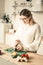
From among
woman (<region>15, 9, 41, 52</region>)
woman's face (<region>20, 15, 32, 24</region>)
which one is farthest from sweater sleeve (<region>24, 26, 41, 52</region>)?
woman's face (<region>20, 15, 32, 24</region>)

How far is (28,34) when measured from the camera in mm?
2369

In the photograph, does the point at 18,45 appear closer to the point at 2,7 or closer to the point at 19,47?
the point at 19,47

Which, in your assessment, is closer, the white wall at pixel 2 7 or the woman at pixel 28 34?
the woman at pixel 28 34

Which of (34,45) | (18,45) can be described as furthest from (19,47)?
(34,45)

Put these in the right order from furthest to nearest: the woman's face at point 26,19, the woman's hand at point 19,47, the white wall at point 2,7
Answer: the white wall at point 2,7 < the woman's face at point 26,19 < the woman's hand at point 19,47

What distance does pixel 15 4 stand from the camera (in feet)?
15.5

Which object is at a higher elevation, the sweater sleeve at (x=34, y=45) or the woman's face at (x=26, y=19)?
the woman's face at (x=26, y=19)

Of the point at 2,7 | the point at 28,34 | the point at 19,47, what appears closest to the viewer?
the point at 19,47

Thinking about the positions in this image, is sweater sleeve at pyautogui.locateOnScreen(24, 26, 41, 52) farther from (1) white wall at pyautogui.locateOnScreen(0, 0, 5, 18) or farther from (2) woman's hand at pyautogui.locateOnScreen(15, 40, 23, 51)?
(1) white wall at pyautogui.locateOnScreen(0, 0, 5, 18)

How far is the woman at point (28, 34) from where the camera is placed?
2230mm

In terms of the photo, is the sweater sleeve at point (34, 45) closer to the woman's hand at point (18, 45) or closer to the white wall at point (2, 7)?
the woman's hand at point (18, 45)

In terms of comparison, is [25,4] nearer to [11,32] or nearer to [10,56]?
[11,32]

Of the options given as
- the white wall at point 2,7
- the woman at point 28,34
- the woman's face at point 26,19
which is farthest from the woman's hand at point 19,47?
the white wall at point 2,7

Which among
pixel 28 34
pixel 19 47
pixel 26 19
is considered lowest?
pixel 19 47
